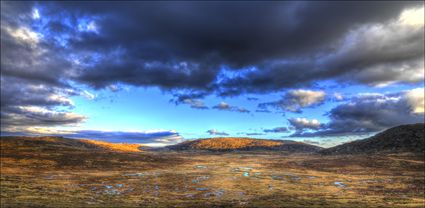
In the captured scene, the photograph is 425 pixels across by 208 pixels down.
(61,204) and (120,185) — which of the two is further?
(120,185)

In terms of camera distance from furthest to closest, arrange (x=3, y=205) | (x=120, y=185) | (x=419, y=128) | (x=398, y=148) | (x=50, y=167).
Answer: (x=419, y=128) → (x=398, y=148) → (x=50, y=167) → (x=120, y=185) → (x=3, y=205)

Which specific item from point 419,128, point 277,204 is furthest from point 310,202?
point 419,128

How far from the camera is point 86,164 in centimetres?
9681

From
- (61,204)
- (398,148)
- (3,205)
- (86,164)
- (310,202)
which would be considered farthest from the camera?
(398,148)

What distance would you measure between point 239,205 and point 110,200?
17064 millimetres

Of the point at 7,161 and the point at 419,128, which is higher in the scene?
the point at 419,128

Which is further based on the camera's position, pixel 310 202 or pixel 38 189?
pixel 38 189

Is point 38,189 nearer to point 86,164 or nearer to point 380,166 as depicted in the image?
point 86,164

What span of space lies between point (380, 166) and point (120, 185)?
88.6 meters

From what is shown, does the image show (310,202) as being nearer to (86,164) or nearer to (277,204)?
(277,204)

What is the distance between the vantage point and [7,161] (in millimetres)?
89938

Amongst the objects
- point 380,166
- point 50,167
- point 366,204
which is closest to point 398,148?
point 380,166

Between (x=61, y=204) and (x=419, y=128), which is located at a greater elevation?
(x=419, y=128)

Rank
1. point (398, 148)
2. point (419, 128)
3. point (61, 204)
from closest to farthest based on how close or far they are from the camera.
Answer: point (61, 204) → point (398, 148) → point (419, 128)
